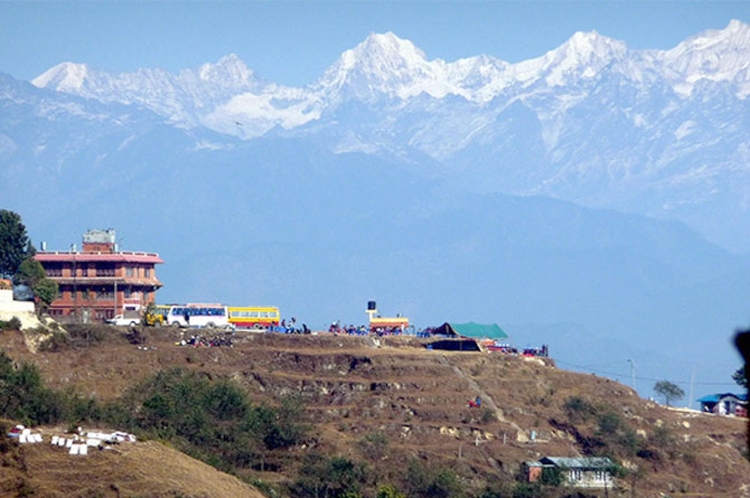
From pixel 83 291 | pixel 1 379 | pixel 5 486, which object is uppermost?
pixel 83 291

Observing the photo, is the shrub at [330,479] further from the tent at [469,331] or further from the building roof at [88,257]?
the building roof at [88,257]

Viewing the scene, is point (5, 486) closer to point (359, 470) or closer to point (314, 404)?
point (359, 470)

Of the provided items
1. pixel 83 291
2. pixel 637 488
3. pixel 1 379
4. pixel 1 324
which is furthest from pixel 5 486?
pixel 83 291

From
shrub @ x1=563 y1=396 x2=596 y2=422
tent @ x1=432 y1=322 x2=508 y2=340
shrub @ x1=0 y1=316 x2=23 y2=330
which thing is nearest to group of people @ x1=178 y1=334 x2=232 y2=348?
shrub @ x1=0 y1=316 x2=23 y2=330

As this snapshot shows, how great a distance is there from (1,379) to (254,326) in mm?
31324

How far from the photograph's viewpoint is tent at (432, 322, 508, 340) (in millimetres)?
122688

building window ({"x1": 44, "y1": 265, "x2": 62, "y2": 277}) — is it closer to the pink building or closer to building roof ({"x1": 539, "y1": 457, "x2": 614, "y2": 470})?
the pink building

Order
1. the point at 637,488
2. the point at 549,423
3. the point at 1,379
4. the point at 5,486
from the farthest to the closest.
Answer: the point at 549,423, the point at 637,488, the point at 1,379, the point at 5,486

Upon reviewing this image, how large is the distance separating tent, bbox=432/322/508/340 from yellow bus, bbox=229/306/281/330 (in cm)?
1237

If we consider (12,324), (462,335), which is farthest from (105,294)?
(462,335)

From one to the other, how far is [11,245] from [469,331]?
113ft

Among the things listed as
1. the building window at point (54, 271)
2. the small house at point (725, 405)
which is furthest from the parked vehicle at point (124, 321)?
the small house at point (725, 405)

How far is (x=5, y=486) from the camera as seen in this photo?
65.4 m

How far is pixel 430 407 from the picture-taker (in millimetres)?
99688
